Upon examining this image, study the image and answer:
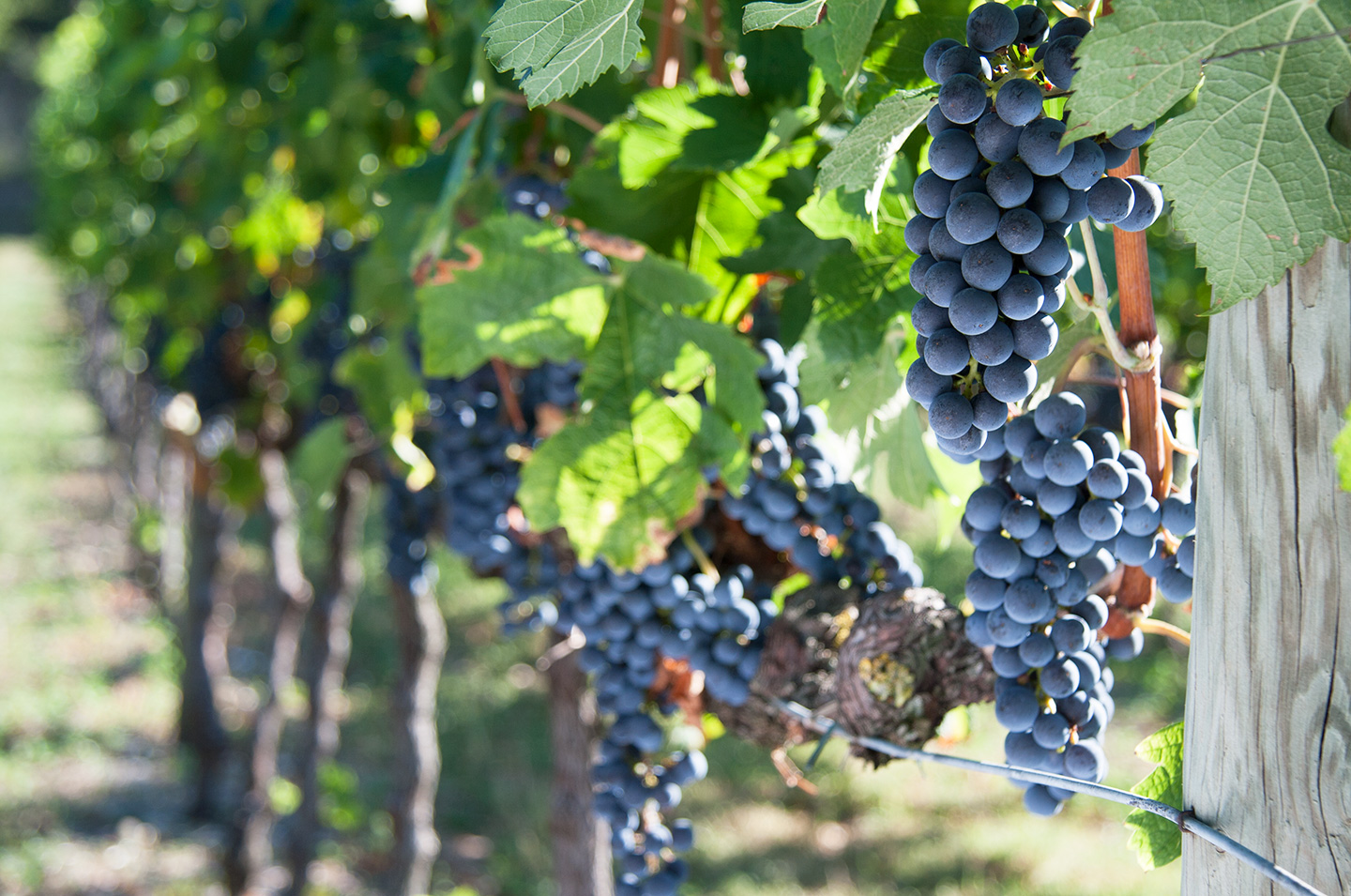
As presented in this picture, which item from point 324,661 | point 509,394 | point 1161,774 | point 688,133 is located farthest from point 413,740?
point 1161,774

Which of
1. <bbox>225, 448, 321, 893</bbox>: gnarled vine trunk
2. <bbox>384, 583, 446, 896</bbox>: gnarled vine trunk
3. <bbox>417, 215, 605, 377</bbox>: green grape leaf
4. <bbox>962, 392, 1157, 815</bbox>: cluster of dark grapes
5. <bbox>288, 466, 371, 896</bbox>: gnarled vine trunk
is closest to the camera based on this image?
<bbox>962, 392, 1157, 815</bbox>: cluster of dark grapes

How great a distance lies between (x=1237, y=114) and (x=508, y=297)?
32.9 inches

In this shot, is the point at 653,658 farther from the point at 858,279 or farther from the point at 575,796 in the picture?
the point at 575,796

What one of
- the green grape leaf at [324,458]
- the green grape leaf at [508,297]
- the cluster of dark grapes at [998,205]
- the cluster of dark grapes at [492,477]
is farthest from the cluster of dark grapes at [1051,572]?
the green grape leaf at [324,458]

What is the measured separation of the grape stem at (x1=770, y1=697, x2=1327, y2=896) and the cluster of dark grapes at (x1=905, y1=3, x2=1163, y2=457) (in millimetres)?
347

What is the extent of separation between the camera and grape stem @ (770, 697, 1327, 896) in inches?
28.3

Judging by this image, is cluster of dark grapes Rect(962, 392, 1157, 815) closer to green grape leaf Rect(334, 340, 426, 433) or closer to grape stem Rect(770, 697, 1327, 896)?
grape stem Rect(770, 697, 1327, 896)

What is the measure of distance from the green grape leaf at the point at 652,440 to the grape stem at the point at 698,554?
13cm

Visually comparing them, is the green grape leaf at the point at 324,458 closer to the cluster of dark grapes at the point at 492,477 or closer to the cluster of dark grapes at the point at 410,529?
the cluster of dark grapes at the point at 492,477

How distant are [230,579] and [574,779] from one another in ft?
26.7

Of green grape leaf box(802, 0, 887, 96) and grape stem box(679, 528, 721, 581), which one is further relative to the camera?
grape stem box(679, 528, 721, 581)

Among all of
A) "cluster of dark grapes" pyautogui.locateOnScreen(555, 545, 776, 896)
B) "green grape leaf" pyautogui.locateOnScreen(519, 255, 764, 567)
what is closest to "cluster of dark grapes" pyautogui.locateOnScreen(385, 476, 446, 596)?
"cluster of dark grapes" pyautogui.locateOnScreen(555, 545, 776, 896)

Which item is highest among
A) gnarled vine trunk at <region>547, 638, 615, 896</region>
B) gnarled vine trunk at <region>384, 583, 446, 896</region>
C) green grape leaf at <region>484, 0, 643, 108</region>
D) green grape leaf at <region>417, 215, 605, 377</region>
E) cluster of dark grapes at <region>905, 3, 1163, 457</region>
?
green grape leaf at <region>484, 0, 643, 108</region>

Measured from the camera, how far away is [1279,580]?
717 mm
